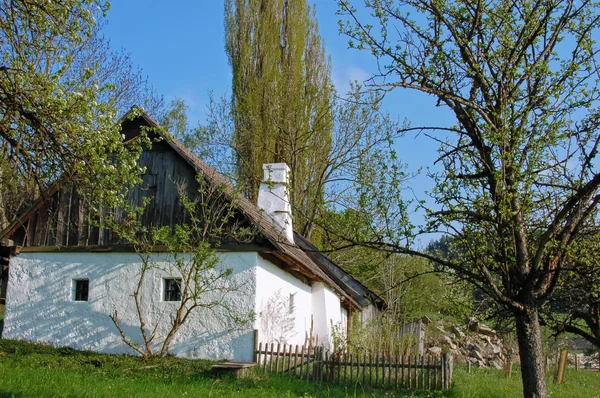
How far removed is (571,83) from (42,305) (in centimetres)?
1402

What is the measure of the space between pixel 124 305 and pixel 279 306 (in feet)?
13.0

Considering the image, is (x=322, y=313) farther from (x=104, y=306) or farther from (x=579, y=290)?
(x=579, y=290)

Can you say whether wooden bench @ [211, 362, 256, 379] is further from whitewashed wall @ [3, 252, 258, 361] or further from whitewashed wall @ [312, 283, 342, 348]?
whitewashed wall @ [312, 283, 342, 348]

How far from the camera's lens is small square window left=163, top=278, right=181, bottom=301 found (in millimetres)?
15164

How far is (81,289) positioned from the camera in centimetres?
1602

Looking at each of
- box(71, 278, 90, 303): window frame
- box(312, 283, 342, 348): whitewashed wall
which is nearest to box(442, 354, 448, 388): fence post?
box(312, 283, 342, 348): whitewashed wall

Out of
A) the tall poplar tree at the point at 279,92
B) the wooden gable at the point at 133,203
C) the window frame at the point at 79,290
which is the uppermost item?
the tall poplar tree at the point at 279,92

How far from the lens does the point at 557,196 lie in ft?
23.5

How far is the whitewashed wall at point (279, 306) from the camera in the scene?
579 inches

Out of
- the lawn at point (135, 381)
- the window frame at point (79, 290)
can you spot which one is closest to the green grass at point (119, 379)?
the lawn at point (135, 381)

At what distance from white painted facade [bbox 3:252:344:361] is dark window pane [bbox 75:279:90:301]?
22 centimetres

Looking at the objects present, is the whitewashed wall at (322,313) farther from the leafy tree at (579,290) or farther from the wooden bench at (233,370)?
the leafy tree at (579,290)

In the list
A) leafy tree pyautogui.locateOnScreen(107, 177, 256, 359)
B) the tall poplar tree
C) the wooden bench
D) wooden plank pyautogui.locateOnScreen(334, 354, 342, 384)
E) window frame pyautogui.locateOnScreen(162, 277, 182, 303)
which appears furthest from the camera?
the tall poplar tree

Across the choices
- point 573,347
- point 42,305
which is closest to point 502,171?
point 42,305
